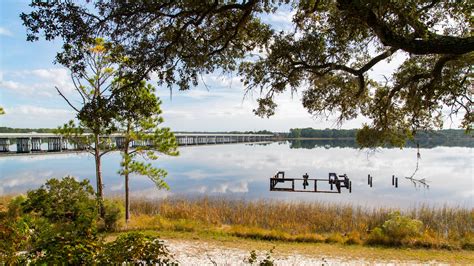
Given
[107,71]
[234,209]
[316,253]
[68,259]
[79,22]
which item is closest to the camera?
[68,259]

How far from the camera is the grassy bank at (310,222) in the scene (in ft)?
40.9

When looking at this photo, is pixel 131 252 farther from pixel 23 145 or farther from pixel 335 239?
pixel 23 145

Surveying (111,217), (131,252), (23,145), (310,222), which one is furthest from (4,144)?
(131,252)

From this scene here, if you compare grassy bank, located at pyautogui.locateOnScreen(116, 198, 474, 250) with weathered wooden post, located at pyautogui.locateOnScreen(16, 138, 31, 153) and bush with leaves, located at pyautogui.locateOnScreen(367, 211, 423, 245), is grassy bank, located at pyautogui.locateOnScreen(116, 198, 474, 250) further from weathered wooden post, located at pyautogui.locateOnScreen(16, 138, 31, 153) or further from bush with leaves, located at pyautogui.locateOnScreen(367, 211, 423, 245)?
weathered wooden post, located at pyautogui.locateOnScreen(16, 138, 31, 153)

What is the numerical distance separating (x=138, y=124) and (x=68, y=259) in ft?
36.7

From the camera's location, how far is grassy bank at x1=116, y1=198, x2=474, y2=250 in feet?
40.9

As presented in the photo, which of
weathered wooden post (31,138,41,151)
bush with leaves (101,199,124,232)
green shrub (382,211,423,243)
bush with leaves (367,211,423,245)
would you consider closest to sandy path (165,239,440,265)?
bush with leaves (367,211,423,245)

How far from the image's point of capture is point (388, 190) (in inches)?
1107

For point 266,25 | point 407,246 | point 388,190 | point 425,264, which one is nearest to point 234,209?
point 407,246

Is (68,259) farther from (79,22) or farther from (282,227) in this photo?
(282,227)

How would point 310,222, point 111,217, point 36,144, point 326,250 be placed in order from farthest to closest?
point 36,144 < point 310,222 < point 111,217 < point 326,250

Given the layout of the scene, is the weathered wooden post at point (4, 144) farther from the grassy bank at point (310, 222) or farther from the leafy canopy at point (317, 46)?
the leafy canopy at point (317, 46)

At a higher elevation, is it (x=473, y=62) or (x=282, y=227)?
(x=473, y=62)

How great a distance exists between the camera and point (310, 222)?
1491 centimetres
